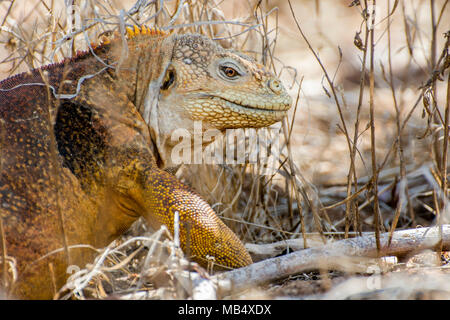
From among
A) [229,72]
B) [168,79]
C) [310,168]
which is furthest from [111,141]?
[310,168]

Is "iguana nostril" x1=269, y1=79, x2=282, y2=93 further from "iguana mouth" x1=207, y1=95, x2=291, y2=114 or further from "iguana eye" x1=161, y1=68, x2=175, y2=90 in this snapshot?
"iguana eye" x1=161, y1=68, x2=175, y2=90

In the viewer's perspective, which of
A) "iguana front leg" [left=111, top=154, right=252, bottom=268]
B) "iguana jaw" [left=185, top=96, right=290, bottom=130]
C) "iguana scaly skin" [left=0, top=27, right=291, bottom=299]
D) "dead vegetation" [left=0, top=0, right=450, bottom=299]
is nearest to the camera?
"dead vegetation" [left=0, top=0, right=450, bottom=299]

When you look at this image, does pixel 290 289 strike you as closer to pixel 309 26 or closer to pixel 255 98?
pixel 255 98

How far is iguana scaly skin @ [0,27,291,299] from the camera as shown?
10.7ft

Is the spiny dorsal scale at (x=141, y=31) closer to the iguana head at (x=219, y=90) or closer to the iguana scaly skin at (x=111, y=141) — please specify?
the iguana scaly skin at (x=111, y=141)

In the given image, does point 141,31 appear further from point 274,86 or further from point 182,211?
point 182,211

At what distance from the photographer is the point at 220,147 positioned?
5352 millimetres

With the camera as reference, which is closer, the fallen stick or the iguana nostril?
the fallen stick

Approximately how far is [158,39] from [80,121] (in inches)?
34.9

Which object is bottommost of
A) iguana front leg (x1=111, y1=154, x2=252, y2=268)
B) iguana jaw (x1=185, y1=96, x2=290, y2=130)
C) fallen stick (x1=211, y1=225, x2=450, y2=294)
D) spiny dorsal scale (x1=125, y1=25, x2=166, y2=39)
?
fallen stick (x1=211, y1=225, x2=450, y2=294)

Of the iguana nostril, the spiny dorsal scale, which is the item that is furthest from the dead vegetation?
the iguana nostril

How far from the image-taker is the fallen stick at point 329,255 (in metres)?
3.22

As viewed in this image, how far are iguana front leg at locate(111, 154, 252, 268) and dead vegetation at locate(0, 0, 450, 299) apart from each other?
217 millimetres
